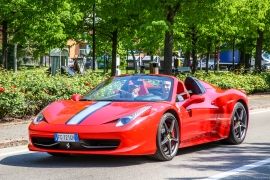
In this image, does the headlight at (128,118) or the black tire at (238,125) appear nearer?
the headlight at (128,118)

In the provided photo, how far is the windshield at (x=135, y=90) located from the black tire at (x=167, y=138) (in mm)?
414

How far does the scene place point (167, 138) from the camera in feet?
28.9

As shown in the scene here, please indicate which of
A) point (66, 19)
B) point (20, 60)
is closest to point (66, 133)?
point (66, 19)

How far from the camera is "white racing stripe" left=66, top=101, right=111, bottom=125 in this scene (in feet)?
27.2

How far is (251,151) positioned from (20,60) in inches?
2341

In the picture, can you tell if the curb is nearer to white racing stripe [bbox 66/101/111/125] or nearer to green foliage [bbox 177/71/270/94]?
white racing stripe [bbox 66/101/111/125]

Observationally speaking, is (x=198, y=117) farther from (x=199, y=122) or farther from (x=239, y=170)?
(x=239, y=170)

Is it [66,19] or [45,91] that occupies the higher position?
[66,19]

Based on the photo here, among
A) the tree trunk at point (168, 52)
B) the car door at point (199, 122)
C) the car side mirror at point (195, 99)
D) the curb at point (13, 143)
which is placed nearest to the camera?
the car door at point (199, 122)

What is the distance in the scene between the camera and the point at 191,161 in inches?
351

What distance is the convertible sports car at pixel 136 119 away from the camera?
8172mm

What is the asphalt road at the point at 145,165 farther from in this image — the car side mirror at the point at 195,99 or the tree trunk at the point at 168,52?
the tree trunk at the point at 168,52

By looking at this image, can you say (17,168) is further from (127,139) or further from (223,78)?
(223,78)

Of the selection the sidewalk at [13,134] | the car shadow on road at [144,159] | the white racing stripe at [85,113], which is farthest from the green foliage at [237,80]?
the white racing stripe at [85,113]
